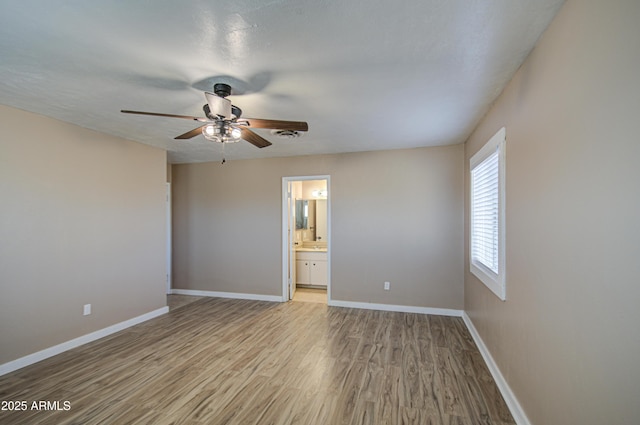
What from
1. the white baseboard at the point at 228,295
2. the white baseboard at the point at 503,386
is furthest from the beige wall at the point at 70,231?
the white baseboard at the point at 503,386

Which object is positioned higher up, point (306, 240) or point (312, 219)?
point (312, 219)

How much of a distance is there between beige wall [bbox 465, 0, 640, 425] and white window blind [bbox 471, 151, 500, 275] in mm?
599

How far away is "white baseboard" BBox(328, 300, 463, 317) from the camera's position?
4.42m

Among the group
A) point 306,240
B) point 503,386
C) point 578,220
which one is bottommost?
point 503,386

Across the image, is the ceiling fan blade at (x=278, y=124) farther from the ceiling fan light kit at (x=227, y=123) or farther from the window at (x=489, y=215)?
the window at (x=489, y=215)

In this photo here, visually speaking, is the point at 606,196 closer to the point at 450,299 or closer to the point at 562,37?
the point at 562,37

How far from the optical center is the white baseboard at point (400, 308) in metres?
4.42

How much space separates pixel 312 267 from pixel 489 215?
146 inches

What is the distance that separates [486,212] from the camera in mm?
3121

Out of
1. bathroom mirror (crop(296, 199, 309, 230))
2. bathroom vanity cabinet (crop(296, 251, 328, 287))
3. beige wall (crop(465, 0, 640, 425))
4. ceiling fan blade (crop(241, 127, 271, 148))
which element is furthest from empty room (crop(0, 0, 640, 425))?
bathroom mirror (crop(296, 199, 309, 230))

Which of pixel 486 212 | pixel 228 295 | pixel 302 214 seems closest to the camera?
pixel 486 212

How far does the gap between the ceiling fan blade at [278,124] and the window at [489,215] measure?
1628mm

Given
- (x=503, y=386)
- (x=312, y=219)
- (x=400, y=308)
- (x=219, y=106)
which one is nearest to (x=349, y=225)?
(x=400, y=308)

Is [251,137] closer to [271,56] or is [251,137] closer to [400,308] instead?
[271,56]
